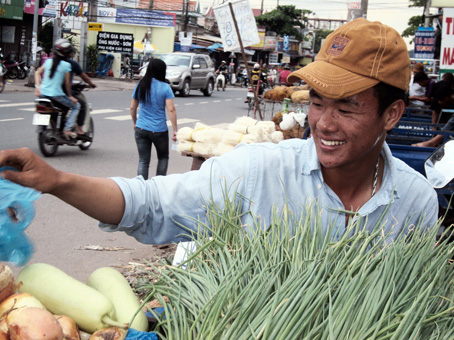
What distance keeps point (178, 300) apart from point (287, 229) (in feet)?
1.25

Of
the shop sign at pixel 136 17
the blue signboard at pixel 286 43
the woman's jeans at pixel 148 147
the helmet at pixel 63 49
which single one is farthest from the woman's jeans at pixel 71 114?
the blue signboard at pixel 286 43

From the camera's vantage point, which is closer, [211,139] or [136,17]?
[211,139]

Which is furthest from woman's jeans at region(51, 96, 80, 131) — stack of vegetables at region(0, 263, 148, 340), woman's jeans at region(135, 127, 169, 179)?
stack of vegetables at region(0, 263, 148, 340)

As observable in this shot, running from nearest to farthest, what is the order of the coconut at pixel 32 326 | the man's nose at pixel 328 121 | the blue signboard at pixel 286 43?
1. the coconut at pixel 32 326
2. the man's nose at pixel 328 121
3. the blue signboard at pixel 286 43

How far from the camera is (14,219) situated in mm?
1350

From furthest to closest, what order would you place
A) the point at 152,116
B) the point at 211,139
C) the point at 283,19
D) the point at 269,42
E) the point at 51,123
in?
1. the point at 283,19
2. the point at 269,42
3. the point at 51,123
4. the point at 152,116
5. the point at 211,139

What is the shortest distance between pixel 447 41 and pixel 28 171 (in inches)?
349

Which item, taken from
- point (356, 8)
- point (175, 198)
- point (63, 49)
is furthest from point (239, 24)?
point (175, 198)

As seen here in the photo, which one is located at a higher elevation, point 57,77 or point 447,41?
point 447,41

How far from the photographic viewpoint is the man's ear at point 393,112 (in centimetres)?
196

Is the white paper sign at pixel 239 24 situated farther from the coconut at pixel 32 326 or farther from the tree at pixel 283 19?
the tree at pixel 283 19

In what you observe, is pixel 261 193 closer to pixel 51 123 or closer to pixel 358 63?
pixel 358 63

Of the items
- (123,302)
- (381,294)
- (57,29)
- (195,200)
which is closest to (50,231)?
(195,200)

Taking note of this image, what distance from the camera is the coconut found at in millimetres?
1142
